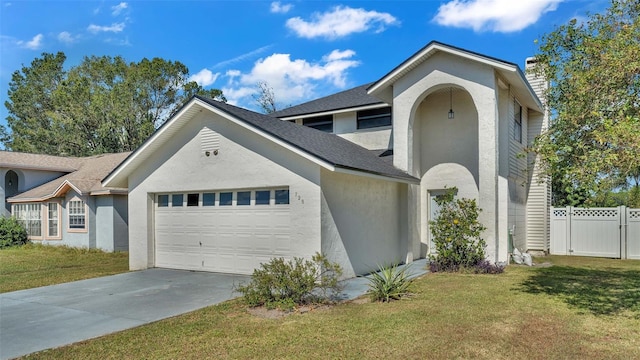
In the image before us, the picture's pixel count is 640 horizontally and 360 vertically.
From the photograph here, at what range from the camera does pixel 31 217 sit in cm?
2198

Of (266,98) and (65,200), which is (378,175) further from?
(266,98)

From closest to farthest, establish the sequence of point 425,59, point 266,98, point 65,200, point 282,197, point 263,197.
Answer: point 282,197 → point 263,197 → point 425,59 → point 65,200 → point 266,98

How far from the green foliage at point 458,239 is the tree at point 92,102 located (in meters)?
28.0

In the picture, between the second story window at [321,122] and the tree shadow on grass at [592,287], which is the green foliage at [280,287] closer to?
the tree shadow on grass at [592,287]

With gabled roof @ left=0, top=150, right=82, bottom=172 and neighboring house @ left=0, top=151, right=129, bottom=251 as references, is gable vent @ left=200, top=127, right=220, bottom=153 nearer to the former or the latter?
neighboring house @ left=0, top=151, right=129, bottom=251

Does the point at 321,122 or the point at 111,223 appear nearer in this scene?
the point at 321,122

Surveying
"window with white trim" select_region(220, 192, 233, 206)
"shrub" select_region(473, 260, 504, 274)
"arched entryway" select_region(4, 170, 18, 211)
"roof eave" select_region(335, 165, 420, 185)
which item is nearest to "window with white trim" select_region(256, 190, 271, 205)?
"window with white trim" select_region(220, 192, 233, 206)

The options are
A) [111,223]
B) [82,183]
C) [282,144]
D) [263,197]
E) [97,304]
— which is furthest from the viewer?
[82,183]

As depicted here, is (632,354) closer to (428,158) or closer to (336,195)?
(336,195)

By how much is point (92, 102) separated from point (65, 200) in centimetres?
1565

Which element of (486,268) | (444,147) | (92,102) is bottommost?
(486,268)

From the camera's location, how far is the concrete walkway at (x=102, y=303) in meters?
6.50

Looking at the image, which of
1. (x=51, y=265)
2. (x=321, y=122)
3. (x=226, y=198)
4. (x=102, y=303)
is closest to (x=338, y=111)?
(x=321, y=122)

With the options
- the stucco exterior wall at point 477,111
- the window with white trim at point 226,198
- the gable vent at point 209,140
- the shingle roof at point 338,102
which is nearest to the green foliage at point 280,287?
the window with white trim at point 226,198
